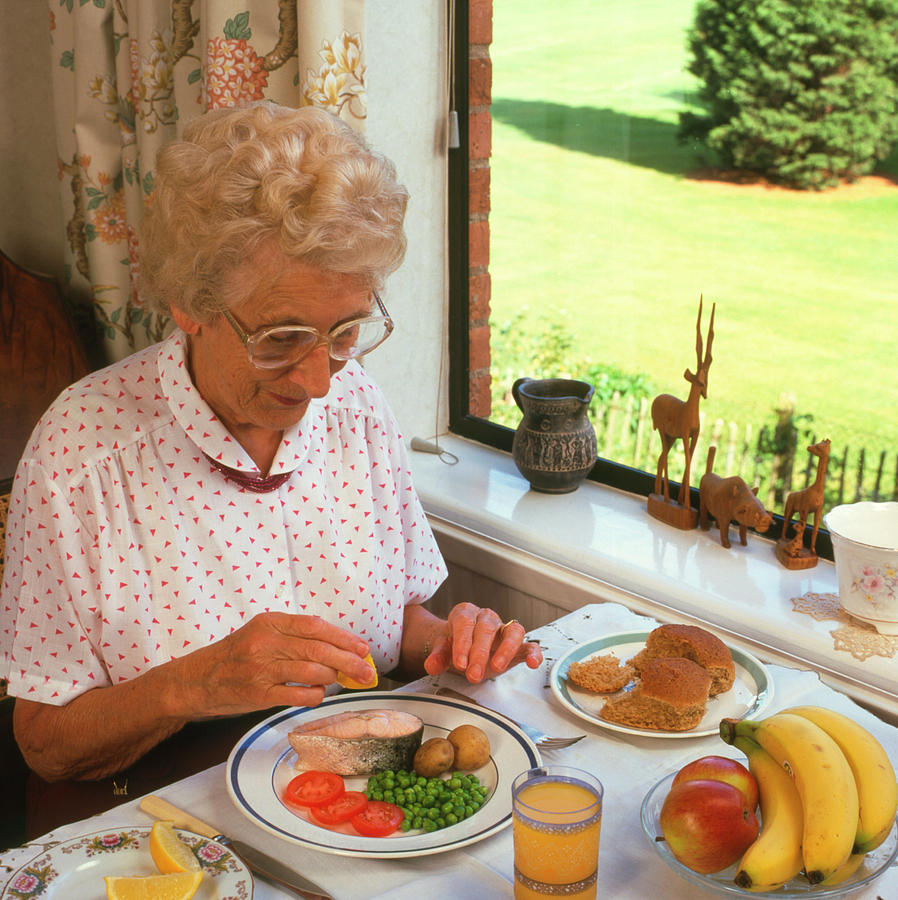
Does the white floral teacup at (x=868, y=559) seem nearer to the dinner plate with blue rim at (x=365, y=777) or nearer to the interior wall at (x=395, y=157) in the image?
the dinner plate with blue rim at (x=365, y=777)

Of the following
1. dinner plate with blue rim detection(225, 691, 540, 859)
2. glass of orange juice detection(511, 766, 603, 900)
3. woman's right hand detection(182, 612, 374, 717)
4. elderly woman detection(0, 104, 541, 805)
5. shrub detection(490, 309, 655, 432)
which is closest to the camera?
glass of orange juice detection(511, 766, 603, 900)

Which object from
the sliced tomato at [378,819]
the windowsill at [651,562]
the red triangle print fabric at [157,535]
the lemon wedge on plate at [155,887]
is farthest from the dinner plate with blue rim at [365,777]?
the windowsill at [651,562]

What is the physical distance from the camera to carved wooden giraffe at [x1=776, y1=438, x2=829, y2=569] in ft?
5.84

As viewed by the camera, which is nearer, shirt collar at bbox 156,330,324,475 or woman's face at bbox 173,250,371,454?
woman's face at bbox 173,250,371,454

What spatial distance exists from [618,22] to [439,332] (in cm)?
74

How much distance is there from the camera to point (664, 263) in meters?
2.10

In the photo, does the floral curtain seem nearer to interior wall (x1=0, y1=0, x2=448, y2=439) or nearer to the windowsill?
interior wall (x1=0, y1=0, x2=448, y2=439)

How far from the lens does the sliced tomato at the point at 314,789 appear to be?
1.19 meters

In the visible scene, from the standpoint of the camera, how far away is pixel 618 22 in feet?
6.73

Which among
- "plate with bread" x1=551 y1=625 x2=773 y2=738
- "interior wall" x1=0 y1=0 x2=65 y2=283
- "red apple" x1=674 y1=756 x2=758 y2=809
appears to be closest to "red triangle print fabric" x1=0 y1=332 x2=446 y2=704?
"plate with bread" x1=551 y1=625 x2=773 y2=738

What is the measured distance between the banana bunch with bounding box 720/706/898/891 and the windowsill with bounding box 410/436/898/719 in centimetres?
45

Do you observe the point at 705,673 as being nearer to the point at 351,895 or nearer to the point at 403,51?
the point at 351,895

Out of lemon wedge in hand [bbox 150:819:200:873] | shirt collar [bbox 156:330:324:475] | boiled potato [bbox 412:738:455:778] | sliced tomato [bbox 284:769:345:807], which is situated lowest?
sliced tomato [bbox 284:769:345:807]

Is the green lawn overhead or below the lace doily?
overhead
